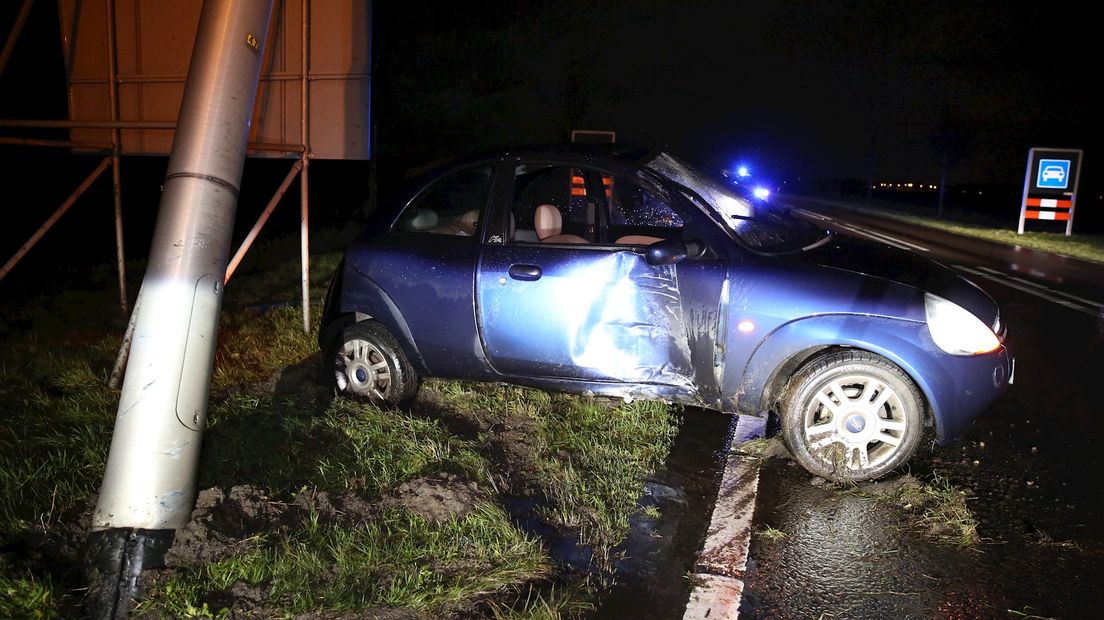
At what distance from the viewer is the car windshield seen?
456 cm

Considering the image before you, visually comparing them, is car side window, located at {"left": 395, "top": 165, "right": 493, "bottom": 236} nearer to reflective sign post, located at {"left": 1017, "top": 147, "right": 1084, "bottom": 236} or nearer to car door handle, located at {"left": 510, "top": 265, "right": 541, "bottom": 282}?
car door handle, located at {"left": 510, "top": 265, "right": 541, "bottom": 282}

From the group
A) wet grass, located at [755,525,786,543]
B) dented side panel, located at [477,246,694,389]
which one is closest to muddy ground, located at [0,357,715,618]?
wet grass, located at [755,525,786,543]

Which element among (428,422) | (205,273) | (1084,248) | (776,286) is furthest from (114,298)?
(1084,248)

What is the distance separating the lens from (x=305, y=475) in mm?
4070

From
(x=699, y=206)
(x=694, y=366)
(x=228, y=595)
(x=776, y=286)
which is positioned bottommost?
(x=228, y=595)

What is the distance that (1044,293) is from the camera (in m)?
10.4

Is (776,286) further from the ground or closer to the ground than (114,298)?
further from the ground

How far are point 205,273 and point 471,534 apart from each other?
1506 mm

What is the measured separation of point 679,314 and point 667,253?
1.11 feet

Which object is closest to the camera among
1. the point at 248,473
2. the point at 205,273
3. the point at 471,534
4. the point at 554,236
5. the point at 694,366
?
the point at 205,273

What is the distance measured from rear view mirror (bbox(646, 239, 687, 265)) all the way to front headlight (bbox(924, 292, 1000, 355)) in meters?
1.24

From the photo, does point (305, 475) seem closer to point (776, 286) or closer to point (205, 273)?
point (205, 273)

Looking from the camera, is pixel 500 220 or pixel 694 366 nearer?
pixel 694 366

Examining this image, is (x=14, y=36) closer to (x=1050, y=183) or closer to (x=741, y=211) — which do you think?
(x=741, y=211)
